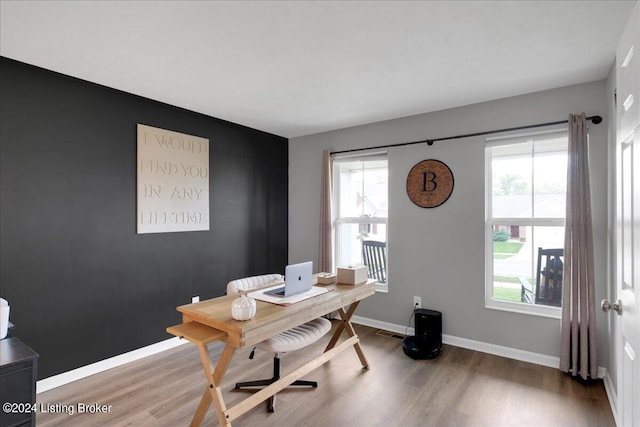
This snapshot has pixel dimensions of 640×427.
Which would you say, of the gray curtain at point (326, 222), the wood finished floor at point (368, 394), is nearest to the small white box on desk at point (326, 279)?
the wood finished floor at point (368, 394)

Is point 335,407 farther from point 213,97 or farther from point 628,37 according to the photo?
point 213,97

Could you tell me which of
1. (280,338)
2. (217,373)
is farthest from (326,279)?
(217,373)

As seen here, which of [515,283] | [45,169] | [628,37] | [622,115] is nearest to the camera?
[628,37]

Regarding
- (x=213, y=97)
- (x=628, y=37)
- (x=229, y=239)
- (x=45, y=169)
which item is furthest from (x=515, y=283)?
(x=45, y=169)

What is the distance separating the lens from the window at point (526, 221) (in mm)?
2994

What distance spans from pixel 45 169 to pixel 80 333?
1336 millimetres

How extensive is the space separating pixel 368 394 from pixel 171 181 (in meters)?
2.64

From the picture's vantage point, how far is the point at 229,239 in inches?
154

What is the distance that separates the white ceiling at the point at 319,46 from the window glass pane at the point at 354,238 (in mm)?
1589

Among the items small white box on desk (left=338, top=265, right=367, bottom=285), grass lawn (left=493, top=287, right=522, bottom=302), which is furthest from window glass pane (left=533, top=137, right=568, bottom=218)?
small white box on desk (left=338, top=265, right=367, bottom=285)

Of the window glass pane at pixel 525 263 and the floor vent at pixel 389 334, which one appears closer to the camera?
the window glass pane at pixel 525 263

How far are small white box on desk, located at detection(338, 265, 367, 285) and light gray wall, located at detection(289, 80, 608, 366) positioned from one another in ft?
3.62

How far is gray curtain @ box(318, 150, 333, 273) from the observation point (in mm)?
4238

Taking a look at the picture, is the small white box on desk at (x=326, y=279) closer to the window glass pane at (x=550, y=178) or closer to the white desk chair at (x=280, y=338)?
the white desk chair at (x=280, y=338)
